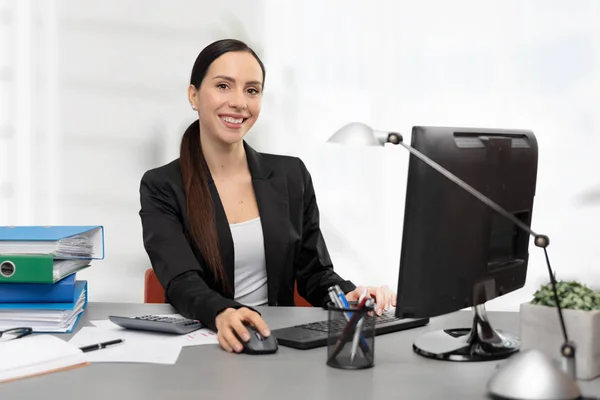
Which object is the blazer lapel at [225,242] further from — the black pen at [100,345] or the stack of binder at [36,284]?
the black pen at [100,345]

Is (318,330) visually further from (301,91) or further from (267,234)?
(301,91)

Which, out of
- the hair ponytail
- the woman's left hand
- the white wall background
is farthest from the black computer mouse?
the white wall background

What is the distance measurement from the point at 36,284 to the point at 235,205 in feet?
2.64

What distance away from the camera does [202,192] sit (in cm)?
230

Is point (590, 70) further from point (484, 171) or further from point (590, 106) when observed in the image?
point (484, 171)

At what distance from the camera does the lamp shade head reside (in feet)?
4.46

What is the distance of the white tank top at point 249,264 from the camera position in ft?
7.77

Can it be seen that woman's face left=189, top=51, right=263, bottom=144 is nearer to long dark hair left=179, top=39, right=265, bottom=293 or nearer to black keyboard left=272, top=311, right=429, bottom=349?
long dark hair left=179, top=39, right=265, bottom=293

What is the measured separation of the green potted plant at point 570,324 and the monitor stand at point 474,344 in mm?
144

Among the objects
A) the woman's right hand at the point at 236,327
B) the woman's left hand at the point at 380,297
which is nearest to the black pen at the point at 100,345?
the woman's right hand at the point at 236,327

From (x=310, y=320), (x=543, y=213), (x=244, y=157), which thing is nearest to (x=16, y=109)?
(x=244, y=157)

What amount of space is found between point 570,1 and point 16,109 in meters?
2.82

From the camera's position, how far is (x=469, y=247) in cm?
145

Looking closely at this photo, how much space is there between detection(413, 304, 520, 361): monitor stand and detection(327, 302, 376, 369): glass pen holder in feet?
0.54
